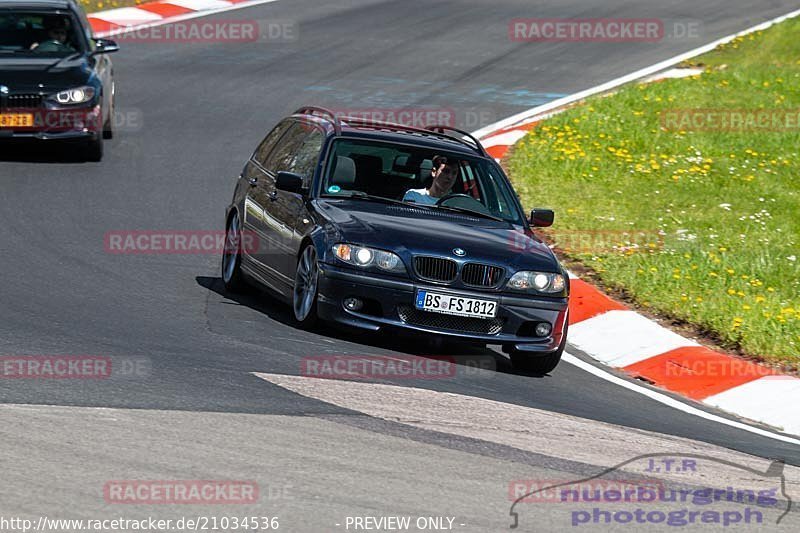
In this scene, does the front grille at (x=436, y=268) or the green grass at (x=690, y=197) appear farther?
the green grass at (x=690, y=197)

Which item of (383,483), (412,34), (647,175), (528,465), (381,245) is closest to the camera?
(383,483)

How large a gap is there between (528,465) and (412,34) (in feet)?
61.4

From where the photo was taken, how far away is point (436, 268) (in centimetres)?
1011

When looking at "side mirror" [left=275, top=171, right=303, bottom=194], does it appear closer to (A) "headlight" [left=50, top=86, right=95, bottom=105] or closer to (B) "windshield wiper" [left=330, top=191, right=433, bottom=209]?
(B) "windshield wiper" [left=330, top=191, right=433, bottom=209]

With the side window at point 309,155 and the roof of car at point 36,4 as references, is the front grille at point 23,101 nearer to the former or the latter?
the roof of car at point 36,4

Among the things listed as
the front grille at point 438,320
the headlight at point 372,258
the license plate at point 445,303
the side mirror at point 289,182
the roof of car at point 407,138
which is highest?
the roof of car at point 407,138

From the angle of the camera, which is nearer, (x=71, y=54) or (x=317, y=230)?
(x=317, y=230)

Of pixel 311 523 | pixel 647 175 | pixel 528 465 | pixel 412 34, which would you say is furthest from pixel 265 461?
pixel 412 34

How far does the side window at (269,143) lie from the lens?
40.9ft

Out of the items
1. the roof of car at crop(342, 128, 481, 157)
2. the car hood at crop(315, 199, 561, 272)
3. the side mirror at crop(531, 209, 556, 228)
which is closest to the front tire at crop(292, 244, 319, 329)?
the car hood at crop(315, 199, 561, 272)

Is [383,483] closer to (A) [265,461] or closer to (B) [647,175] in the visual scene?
(A) [265,461]

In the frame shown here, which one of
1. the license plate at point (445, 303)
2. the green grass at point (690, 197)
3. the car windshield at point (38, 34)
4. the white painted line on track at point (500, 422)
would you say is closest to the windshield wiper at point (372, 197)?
the license plate at point (445, 303)

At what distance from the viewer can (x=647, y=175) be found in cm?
1730

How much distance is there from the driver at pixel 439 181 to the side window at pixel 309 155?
75 cm
